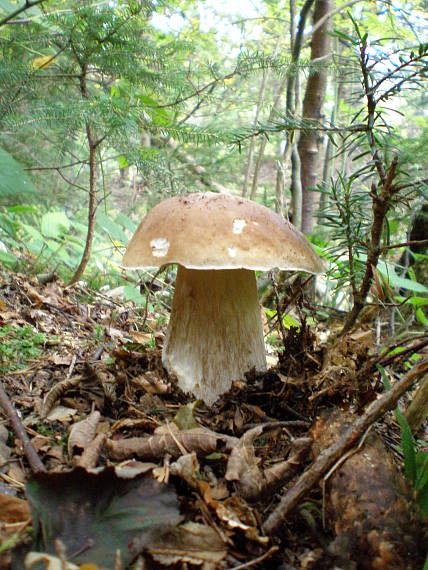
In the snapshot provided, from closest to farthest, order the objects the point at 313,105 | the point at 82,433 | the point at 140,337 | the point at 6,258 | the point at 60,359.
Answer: the point at 82,433 → the point at 60,359 → the point at 140,337 → the point at 6,258 → the point at 313,105

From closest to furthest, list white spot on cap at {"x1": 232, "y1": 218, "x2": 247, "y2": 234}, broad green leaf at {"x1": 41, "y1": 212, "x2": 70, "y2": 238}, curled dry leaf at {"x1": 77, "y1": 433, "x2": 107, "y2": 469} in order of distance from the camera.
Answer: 1. curled dry leaf at {"x1": 77, "y1": 433, "x2": 107, "y2": 469}
2. white spot on cap at {"x1": 232, "y1": 218, "x2": 247, "y2": 234}
3. broad green leaf at {"x1": 41, "y1": 212, "x2": 70, "y2": 238}

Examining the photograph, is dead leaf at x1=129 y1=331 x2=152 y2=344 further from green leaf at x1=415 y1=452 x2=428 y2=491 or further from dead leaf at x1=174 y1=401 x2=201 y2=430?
green leaf at x1=415 y1=452 x2=428 y2=491

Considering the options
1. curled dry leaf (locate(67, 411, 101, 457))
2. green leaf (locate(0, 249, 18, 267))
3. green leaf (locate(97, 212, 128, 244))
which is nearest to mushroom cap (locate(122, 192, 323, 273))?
curled dry leaf (locate(67, 411, 101, 457))

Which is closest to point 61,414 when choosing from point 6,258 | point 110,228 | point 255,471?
point 255,471

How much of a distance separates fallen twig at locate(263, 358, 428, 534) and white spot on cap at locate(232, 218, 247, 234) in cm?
80

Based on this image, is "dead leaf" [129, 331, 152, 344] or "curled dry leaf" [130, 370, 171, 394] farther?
"dead leaf" [129, 331, 152, 344]

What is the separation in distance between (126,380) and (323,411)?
0.92 m

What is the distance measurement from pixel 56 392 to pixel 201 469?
2.73ft

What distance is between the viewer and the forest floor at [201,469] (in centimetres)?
96

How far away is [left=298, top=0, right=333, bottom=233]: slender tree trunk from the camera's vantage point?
426 cm

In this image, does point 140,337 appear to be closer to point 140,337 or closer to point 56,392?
point 140,337

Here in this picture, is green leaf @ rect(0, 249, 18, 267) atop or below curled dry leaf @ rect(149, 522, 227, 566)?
atop

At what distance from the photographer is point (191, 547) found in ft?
3.23

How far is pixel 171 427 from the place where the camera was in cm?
147
